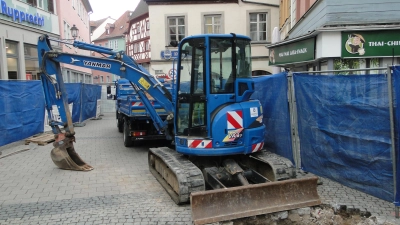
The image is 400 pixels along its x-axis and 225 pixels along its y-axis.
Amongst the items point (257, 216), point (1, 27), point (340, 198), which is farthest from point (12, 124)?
point (340, 198)

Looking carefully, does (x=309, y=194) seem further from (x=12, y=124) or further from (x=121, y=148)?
(x=12, y=124)

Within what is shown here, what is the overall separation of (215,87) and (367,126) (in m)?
2.31

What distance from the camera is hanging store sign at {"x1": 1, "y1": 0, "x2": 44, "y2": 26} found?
1462cm

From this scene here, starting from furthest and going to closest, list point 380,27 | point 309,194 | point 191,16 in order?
point 191,16 → point 380,27 → point 309,194

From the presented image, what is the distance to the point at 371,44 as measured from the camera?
27.1 feet

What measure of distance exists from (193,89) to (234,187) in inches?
69.2

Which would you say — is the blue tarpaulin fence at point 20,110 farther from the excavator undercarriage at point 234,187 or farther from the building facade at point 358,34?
the building facade at point 358,34

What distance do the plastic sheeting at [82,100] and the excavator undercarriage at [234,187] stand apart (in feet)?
34.9

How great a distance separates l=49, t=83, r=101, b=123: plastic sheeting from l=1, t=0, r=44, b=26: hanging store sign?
12.6 ft

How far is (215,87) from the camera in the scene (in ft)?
18.0

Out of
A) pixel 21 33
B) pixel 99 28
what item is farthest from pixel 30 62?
pixel 99 28

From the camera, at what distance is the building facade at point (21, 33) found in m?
14.9

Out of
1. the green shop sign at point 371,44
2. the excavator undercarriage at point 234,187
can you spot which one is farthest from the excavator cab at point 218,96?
the green shop sign at point 371,44

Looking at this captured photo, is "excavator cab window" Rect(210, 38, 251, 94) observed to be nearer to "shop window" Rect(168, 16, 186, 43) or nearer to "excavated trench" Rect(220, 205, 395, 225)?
"excavated trench" Rect(220, 205, 395, 225)
